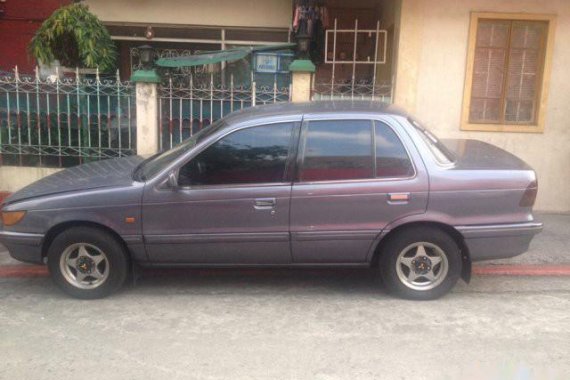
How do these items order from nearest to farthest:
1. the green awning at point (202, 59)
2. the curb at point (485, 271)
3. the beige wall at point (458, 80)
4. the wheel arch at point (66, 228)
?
the wheel arch at point (66, 228) < the curb at point (485, 271) < the beige wall at point (458, 80) < the green awning at point (202, 59)

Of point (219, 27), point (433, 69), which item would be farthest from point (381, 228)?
point (219, 27)

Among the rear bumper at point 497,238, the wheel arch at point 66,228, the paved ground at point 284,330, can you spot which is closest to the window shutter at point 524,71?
the paved ground at point 284,330

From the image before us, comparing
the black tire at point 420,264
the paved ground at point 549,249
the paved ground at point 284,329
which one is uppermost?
the black tire at point 420,264

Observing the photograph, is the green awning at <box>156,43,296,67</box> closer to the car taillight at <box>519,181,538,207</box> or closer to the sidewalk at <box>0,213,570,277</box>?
the sidewalk at <box>0,213,570,277</box>

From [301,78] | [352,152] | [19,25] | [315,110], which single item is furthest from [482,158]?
[19,25]

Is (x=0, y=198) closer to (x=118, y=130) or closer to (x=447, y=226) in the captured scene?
(x=118, y=130)

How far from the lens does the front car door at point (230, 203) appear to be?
15.2 ft

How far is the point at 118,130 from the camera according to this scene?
7.81 metres

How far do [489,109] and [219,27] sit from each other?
487 centimetres

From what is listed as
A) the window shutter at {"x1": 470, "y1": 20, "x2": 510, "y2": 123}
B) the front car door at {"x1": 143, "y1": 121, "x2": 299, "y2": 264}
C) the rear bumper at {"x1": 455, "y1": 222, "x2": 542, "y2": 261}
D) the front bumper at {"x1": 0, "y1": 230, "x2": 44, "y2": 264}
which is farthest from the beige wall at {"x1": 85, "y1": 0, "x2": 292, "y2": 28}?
the rear bumper at {"x1": 455, "y1": 222, "x2": 542, "y2": 261}

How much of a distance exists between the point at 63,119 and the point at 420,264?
214 inches

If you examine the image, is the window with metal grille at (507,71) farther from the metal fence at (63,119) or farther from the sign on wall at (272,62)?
→ the metal fence at (63,119)

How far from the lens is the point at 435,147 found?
191 inches

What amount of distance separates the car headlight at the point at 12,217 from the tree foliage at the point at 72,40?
3622 millimetres
